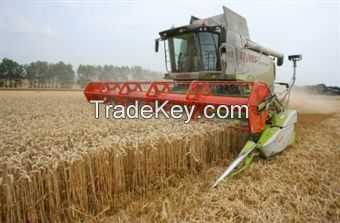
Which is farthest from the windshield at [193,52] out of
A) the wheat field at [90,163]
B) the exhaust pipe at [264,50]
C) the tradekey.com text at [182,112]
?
the wheat field at [90,163]

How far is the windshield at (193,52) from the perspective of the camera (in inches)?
250

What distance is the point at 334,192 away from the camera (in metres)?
2.74

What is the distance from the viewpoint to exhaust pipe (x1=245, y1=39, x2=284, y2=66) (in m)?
7.51

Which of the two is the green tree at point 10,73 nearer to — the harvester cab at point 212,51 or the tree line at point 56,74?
the tree line at point 56,74

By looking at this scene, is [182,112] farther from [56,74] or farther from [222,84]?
[56,74]

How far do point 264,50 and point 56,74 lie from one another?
6571 centimetres

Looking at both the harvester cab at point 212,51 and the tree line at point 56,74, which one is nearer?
the harvester cab at point 212,51

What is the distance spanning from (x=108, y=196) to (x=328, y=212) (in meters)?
2.17

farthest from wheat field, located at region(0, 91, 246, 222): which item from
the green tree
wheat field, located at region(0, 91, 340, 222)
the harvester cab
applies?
the green tree

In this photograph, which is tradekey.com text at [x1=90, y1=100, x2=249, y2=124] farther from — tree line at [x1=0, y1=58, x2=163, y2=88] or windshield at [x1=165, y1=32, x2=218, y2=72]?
tree line at [x1=0, y1=58, x2=163, y2=88]

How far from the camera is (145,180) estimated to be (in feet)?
8.99

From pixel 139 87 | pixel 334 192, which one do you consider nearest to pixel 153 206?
pixel 334 192

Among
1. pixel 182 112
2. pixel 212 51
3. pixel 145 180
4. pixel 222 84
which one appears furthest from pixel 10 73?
pixel 145 180

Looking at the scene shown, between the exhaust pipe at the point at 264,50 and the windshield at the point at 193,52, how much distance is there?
1446mm
